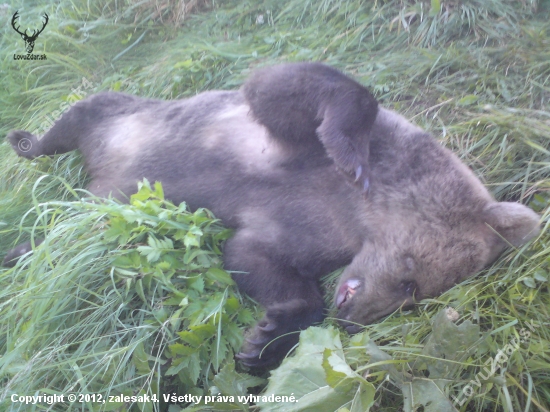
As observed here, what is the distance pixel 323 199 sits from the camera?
3.15 meters

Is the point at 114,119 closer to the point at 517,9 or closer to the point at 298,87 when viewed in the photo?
the point at 298,87

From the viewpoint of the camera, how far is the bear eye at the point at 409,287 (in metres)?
2.88

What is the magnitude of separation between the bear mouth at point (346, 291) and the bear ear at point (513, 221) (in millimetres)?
841

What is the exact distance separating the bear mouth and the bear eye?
26 centimetres

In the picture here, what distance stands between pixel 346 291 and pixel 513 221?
1024 millimetres

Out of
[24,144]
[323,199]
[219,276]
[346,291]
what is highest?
[24,144]

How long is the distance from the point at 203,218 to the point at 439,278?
1.44 m

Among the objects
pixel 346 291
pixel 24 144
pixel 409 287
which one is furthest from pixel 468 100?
pixel 24 144

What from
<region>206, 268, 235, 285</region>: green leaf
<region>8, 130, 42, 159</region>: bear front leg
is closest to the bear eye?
<region>206, 268, 235, 285</region>: green leaf

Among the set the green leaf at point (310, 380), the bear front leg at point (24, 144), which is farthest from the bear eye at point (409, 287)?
the bear front leg at point (24, 144)

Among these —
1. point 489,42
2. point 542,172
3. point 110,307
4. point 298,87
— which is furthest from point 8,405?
point 489,42

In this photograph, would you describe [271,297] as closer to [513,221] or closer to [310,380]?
[310,380]

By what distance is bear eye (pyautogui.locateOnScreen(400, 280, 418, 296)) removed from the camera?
2.88m

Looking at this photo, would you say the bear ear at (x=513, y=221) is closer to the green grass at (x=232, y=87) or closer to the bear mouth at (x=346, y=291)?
the green grass at (x=232, y=87)
